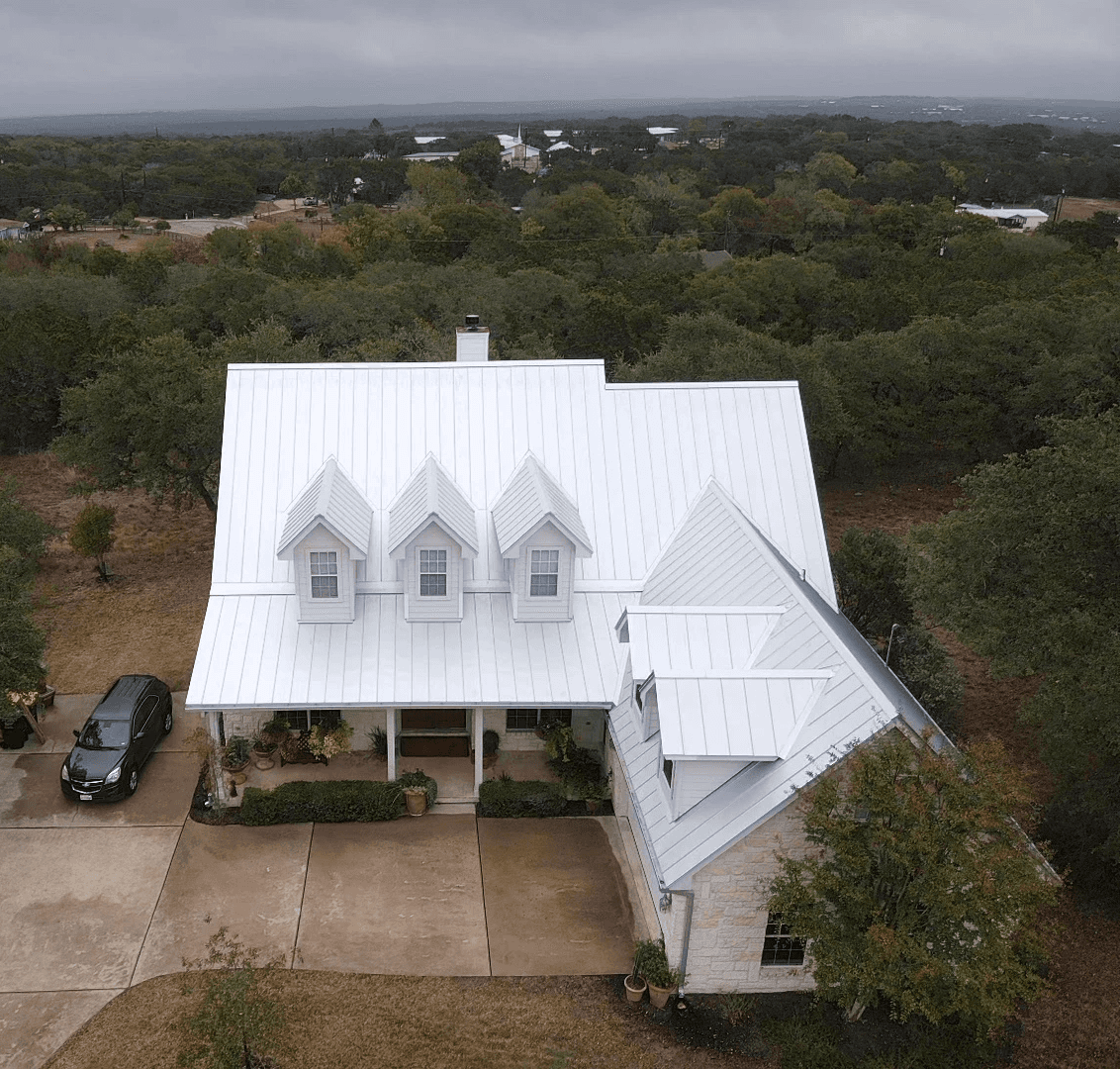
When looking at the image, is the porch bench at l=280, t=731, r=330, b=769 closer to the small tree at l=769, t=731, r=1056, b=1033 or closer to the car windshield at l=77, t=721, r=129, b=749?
the car windshield at l=77, t=721, r=129, b=749

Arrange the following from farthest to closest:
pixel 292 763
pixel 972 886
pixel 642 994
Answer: pixel 292 763 → pixel 642 994 → pixel 972 886

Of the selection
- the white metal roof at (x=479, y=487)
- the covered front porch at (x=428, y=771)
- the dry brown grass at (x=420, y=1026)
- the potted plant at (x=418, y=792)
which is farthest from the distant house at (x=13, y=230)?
the dry brown grass at (x=420, y=1026)

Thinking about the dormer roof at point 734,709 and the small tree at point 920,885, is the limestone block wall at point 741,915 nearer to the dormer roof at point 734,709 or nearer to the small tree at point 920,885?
the small tree at point 920,885

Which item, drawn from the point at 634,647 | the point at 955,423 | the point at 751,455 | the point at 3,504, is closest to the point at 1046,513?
the point at 751,455

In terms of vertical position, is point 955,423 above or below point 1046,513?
below

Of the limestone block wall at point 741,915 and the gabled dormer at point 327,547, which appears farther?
the gabled dormer at point 327,547

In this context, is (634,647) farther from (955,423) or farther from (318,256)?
(318,256)

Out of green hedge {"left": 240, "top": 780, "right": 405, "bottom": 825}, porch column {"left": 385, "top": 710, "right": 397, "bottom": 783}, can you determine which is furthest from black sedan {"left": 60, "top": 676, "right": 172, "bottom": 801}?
porch column {"left": 385, "top": 710, "right": 397, "bottom": 783}
